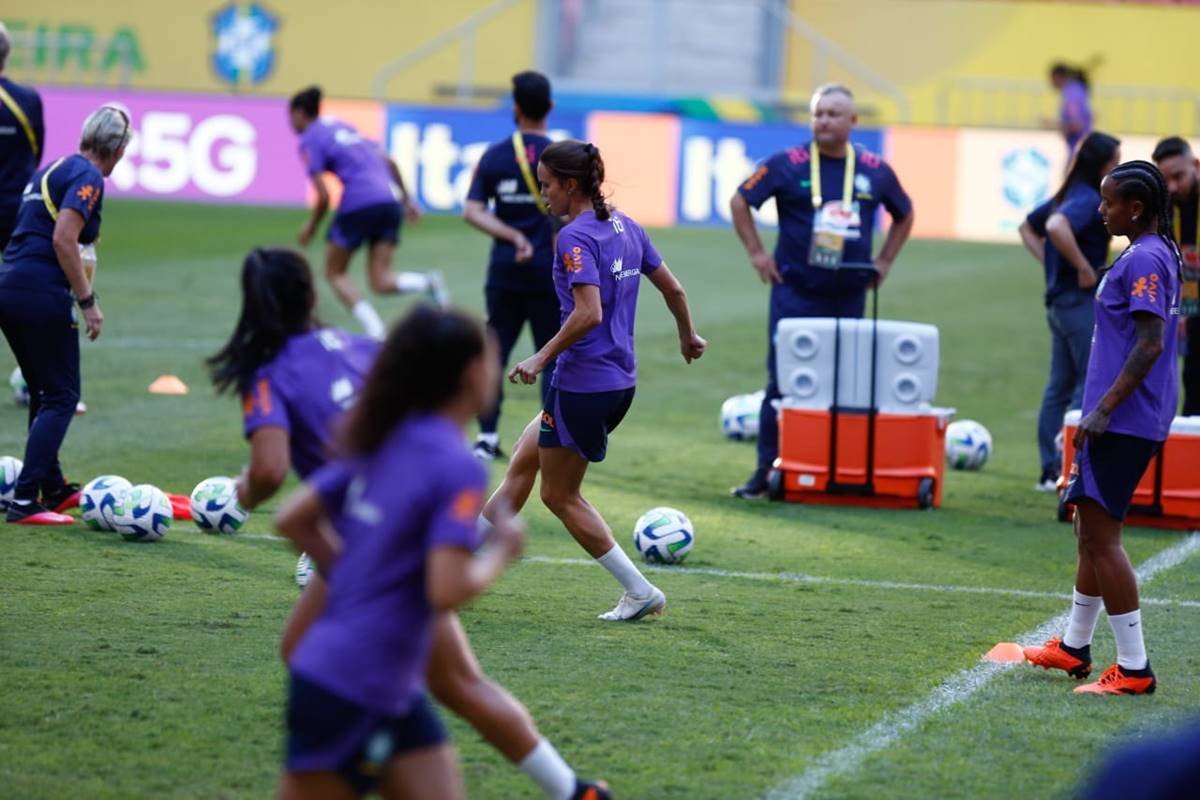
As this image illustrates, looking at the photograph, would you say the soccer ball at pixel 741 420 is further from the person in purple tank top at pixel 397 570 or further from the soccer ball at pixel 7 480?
the person in purple tank top at pixel 397 570

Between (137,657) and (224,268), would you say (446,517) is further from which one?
(224,268)

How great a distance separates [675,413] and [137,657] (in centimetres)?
823

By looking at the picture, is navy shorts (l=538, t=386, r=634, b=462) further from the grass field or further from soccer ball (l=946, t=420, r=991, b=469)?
soccer ball (l=946, t=420, r=991, b=469)

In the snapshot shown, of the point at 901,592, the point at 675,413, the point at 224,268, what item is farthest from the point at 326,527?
the point at 224,268

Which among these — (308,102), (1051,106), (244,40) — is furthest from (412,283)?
(244,40)

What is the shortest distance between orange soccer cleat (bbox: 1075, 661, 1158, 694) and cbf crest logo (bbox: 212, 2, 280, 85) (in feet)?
106

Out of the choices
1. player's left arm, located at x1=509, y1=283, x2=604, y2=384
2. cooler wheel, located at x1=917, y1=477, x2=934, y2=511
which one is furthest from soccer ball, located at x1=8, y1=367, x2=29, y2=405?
player's left arm, located at x1=509, y1=283, x2=604, y2=384

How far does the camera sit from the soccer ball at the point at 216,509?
31.1 ft

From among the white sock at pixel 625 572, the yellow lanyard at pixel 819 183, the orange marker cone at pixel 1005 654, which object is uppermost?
the yellow lanyard at pixel 819 183

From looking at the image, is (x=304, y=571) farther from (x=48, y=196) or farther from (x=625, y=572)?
(x=48, y=196)

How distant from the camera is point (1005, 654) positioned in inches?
299

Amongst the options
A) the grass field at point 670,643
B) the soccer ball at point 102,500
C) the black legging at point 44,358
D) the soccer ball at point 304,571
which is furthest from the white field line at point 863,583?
the black legging at point 44,358

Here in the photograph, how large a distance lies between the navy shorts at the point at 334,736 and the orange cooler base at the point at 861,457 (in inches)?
288

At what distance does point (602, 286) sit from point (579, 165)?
1.67ft
